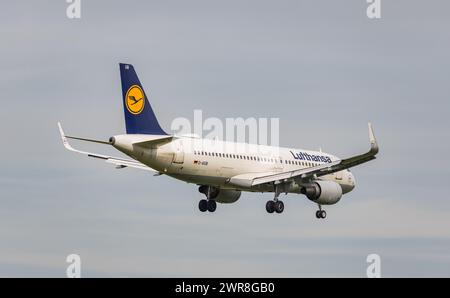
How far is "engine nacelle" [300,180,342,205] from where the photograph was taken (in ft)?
327

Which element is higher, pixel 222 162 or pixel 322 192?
pixel 222 162

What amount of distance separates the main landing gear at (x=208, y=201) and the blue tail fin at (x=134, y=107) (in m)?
10.6

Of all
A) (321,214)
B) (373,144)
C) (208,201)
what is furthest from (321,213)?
(373,144)

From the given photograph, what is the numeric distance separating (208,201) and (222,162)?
5724mm

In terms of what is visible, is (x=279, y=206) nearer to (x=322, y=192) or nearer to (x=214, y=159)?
(x=322, y=192)

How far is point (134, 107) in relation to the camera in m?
90.8

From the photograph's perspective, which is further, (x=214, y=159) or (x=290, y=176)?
(x=290, y=176)

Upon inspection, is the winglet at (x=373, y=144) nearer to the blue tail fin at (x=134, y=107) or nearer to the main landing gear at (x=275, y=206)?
the main landing gear at (x=275, y=206)

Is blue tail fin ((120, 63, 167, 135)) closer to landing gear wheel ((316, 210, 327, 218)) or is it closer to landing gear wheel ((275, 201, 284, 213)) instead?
landing gear wheel ((275, 201, 284, 213))
